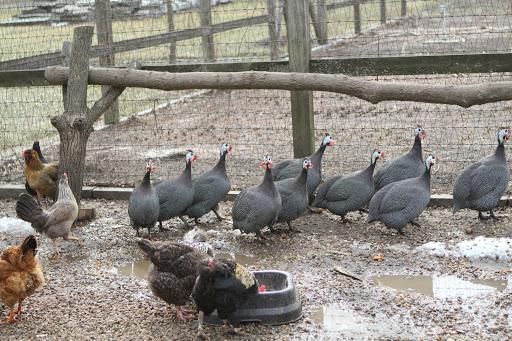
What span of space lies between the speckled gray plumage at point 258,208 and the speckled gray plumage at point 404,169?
1.21 metres

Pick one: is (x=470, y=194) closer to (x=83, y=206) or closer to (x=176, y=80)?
(x=176, y=80)

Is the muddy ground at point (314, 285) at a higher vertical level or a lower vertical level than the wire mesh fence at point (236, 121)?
lower

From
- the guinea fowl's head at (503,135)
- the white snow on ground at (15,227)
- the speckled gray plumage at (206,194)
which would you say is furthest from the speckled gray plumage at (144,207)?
the guinea fowl's head at (503,135)

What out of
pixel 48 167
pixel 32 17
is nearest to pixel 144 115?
pixel 32 17

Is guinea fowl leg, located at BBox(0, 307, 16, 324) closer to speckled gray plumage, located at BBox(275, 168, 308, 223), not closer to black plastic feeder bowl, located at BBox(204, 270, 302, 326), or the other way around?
black plastic feeder bowl, located at BBox(204, 270, 302, 326)

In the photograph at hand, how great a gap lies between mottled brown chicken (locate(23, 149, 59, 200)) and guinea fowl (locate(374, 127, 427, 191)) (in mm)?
3223

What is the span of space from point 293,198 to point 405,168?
119 cm

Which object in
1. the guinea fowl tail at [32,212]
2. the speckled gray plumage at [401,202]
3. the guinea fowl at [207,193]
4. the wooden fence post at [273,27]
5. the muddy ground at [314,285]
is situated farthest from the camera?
the wooden fence post at [273,27]

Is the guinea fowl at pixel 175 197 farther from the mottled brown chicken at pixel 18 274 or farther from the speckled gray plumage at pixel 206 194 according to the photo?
the mottled brown chicken at pixel 18 274

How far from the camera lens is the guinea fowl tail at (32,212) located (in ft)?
20.3

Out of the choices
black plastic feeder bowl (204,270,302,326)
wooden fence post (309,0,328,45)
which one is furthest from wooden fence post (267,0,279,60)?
black plastic feeder bowl (204,270,302,326)

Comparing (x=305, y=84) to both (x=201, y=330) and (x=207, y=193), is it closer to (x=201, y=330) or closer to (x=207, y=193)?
(x=207, y=193)

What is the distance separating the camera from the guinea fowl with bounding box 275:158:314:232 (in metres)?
6.46

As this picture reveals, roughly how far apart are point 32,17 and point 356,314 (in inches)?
290
